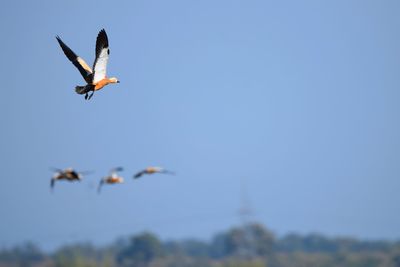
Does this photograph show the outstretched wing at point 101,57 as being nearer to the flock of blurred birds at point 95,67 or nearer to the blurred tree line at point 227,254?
the flock of blurred birds at point 95,67

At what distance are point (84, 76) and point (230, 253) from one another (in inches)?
5170

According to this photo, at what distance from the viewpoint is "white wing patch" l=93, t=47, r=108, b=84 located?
24.5m

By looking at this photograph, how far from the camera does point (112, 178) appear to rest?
34.1 meters

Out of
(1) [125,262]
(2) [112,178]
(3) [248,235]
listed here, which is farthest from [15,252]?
(2) [112,178]

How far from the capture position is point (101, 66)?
24.6m

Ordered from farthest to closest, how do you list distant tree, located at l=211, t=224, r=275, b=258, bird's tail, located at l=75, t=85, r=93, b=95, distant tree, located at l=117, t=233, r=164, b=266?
1. distant tree, located at l=117, t=233, r=164, b=266
2. distant tree, located at l=211, t=224, r=275, b=258
3. bird's tail, located at l=75, t=85, r=93, b=95

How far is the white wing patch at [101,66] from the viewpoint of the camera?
24.5m

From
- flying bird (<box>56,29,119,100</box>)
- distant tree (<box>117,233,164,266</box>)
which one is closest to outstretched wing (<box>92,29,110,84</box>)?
flying bird (<box>56,29,119,100</box>)

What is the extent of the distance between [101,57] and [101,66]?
0.78 feet

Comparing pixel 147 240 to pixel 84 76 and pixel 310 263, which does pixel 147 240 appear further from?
pixel 84 76

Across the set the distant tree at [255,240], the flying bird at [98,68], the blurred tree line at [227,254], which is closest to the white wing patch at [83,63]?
the flying bird at [98,68]

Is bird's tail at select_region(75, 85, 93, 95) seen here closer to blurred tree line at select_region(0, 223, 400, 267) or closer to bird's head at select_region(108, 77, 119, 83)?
bird's head at select_region(108, 77, 119, 83)

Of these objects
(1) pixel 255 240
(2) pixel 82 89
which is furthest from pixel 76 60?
(1) pixel 255 240

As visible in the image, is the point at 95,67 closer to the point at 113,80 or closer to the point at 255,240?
the point at 113,80
